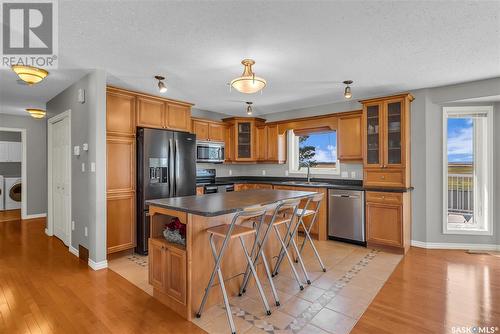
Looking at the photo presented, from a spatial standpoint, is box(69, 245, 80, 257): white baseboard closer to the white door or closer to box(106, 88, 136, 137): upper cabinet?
the white door

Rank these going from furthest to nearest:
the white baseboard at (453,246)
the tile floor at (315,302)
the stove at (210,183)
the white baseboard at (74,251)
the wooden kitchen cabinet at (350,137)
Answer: the stove at (210,183) < the wooden kitchen cabinet at (350,137) < the white baseboard at (453,246) < the white baseboard at (74,251) < the tile floor at (315,302)

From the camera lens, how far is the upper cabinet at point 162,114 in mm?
4027

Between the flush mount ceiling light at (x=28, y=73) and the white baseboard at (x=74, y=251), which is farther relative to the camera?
the white baseboard at (x=74, y=251)

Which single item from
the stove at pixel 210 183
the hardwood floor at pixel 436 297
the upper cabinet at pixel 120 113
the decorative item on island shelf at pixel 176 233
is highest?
the upper cabinet at pixel 120 113

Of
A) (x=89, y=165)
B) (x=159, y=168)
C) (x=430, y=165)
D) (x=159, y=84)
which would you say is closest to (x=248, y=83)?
(x=159, y=84)

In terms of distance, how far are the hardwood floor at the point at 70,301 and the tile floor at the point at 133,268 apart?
0.24ft

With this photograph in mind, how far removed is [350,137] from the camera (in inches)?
184

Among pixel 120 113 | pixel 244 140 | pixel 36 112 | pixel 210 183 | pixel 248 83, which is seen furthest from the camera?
pixel 244 140

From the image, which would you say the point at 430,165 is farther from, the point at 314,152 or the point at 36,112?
the point at 36,112

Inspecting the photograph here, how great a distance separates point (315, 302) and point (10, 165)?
8.52 meters

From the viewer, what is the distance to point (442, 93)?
13.0 feet

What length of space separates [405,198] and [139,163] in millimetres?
3862

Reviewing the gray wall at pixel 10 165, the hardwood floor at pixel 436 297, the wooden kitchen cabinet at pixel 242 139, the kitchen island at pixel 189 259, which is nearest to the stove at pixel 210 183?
the wooden kitchen cabinet at pixel 242 139
